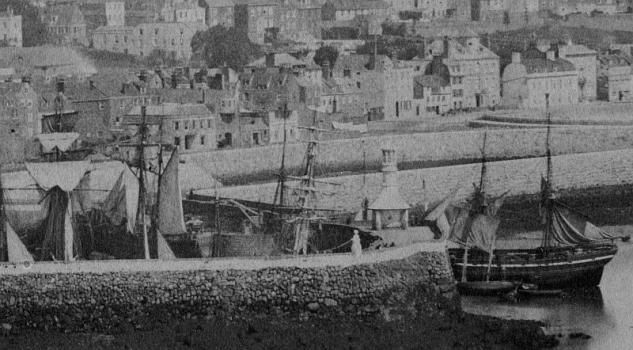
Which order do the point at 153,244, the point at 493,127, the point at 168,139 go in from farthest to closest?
1. the point at 493,127
2. the point at 168,139
3. the point at 153,244

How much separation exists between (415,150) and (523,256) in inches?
1579

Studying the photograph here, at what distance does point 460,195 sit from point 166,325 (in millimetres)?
30545

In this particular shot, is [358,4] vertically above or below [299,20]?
above

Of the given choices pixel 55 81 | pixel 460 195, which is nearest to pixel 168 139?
pixel 55 81

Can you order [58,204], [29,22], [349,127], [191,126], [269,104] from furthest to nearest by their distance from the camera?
[29,22], [349,127], [269,104], [191,126], [58,204]

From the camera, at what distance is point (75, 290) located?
1892 inches

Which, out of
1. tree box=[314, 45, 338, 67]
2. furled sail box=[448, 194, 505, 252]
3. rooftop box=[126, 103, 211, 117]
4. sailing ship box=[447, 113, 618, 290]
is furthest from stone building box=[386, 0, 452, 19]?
furled sail box=[448, 194, 505, 252]

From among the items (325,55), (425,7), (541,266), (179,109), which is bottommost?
(541,266)

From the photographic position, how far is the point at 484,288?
55.2 metres

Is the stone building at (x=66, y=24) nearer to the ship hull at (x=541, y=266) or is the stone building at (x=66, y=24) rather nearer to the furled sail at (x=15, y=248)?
the ship hull at (x=541, y=266)

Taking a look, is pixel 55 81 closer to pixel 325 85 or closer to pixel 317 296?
pixel 325 85

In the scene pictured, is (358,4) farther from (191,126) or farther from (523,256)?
(523,256)

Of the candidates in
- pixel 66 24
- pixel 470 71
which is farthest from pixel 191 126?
pixel 66 24

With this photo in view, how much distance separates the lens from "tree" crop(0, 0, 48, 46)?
5413 inches
